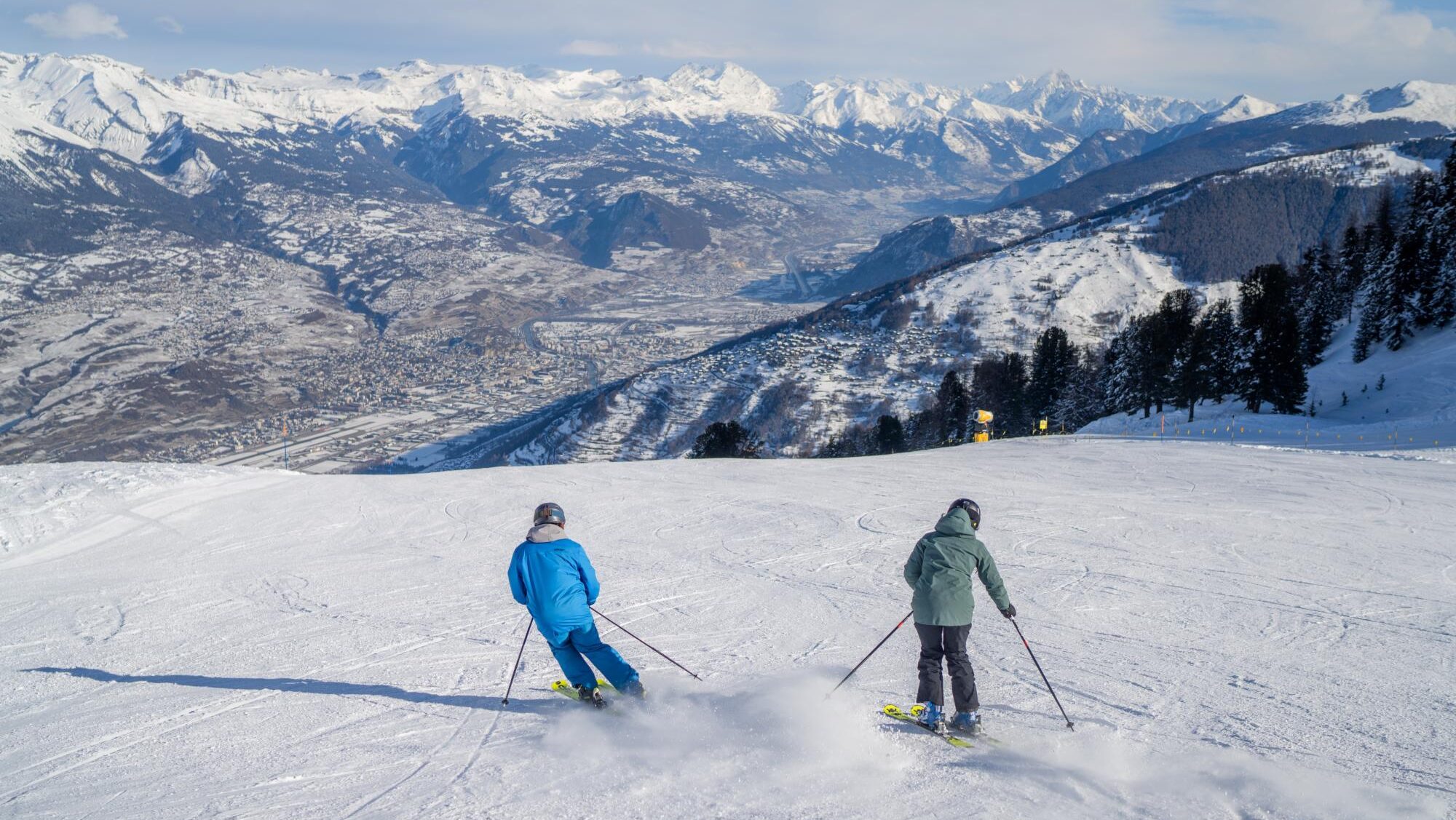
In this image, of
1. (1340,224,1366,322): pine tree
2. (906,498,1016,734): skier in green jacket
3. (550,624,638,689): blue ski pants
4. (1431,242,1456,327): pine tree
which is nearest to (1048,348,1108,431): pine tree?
(1340,224,1366,322): pine tree

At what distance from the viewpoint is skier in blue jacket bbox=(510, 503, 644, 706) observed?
7.21 metres

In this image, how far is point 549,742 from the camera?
6.85 meters

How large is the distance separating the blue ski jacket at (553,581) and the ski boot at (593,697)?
53cm

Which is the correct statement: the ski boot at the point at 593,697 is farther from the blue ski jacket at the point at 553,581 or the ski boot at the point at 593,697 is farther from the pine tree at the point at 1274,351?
the pine tree at the point at 1274,351

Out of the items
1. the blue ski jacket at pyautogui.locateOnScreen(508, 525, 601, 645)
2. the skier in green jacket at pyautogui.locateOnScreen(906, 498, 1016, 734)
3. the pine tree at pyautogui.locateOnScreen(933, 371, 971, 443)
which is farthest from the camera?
the pine tree at pyautogui.locateOnScreen(933, 371, 971, 443)

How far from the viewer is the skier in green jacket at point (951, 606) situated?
264 inches

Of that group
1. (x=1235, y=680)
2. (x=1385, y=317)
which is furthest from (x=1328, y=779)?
(x=1385, y=317)

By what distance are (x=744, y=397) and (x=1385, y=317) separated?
83643 millimetres

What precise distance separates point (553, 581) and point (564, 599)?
0.67 feet

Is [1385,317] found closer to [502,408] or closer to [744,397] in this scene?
[744,397]

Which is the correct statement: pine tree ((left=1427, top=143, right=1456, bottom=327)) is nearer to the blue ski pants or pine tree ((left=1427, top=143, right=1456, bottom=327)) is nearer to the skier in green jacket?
the skier in green jacket

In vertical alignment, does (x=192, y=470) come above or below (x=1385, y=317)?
below

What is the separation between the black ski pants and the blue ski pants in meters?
2.62

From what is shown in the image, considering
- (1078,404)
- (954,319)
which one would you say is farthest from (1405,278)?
(954,319)
